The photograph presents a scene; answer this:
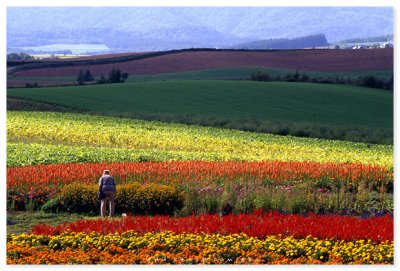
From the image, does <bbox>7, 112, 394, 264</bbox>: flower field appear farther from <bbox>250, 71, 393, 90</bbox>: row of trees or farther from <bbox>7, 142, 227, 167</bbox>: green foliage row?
<bbox>250, 71, 393, 90</bbox>: row of trees

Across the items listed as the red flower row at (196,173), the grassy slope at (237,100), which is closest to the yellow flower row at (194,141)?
the red flower row at (196,173)

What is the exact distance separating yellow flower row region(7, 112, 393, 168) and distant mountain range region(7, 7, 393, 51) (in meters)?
4.49

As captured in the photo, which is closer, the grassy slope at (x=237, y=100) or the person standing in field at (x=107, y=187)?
the person standing in field at (x=107, y=187)

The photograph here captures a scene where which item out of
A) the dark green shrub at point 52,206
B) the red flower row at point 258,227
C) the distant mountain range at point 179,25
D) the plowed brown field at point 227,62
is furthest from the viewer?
the plowed brown field at point 227,62

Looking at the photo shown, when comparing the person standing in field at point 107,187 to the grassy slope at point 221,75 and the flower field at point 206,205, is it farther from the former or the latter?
the grassy slope at point 221,75

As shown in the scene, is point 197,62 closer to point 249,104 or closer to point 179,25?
point 249,104

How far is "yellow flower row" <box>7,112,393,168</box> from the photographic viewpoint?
2831cm

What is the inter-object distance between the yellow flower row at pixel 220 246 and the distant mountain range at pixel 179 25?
20.3m

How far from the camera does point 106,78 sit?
5081 cm

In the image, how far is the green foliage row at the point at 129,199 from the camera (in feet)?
56.3

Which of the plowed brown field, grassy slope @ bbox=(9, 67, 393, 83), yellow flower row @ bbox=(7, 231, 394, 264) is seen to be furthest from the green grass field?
yellow flower row @ bbox=(7, 231, 394, 264)

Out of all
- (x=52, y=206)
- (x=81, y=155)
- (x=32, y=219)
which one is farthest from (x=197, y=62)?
(x=32, y=219)

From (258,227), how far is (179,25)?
91.0 feet
